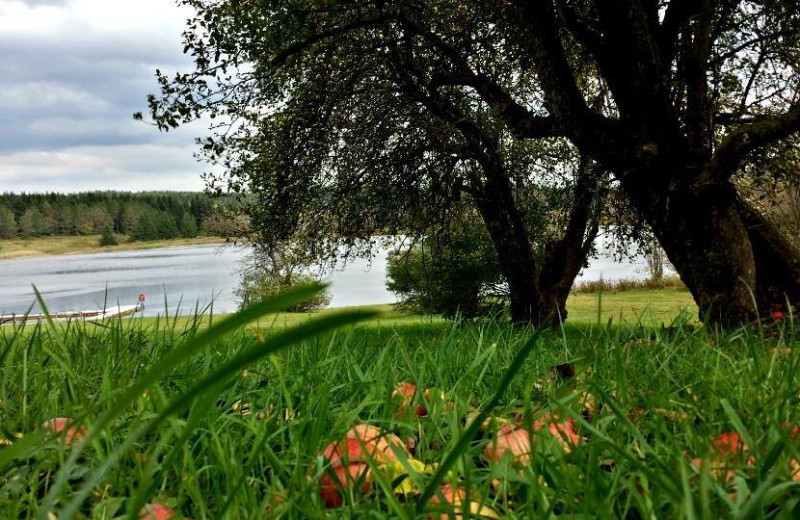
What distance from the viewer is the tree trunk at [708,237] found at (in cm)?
680

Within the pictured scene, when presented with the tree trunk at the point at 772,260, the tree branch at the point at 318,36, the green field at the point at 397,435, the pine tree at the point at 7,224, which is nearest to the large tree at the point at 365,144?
the tree branch at the point at 318,36

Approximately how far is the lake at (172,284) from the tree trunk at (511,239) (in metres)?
1.38

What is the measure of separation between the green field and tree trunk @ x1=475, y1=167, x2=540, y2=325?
8.60m

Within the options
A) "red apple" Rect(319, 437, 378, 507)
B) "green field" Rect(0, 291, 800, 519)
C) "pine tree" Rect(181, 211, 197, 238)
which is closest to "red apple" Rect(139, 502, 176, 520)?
"green field" Rect(0, 291, 800, 519)

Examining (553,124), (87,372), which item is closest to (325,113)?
(553,124)

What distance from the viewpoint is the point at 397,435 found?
1354mm

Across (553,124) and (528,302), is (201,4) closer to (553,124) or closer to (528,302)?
(553,124)

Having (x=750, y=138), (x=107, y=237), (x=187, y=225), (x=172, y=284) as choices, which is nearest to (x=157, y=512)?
(x=750, y=138)

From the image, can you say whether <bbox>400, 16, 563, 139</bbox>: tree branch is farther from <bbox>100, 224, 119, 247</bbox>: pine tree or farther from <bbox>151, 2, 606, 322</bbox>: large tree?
<bbox>100, 224, 119, 247</bbox>: pine tree

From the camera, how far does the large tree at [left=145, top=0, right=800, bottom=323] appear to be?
22.6 ft

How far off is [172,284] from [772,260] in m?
63.6

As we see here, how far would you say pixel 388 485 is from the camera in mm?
956

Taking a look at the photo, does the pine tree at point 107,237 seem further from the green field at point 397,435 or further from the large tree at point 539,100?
the green field at point 397,435

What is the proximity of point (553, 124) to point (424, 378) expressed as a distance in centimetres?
660
